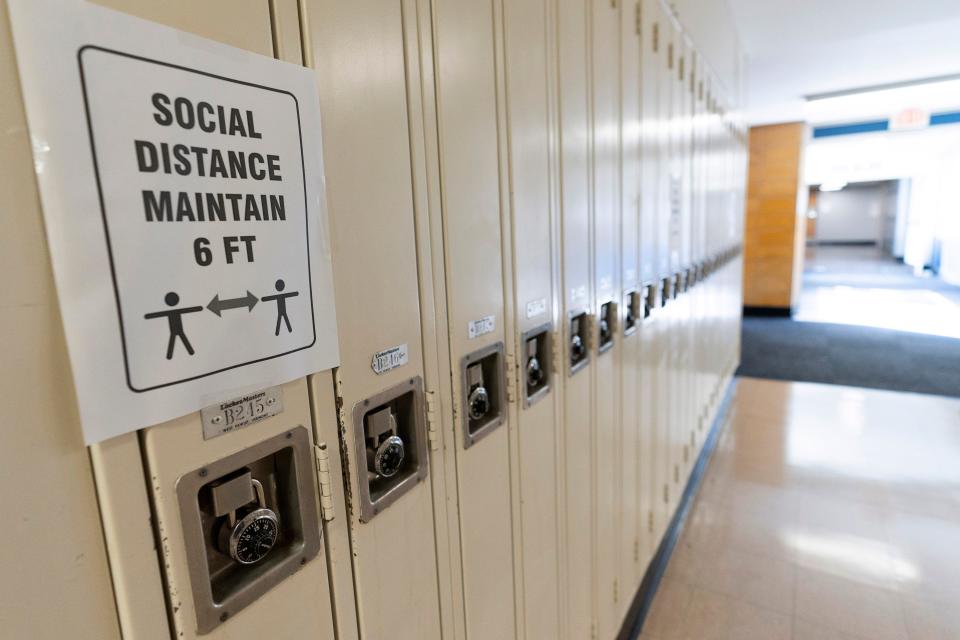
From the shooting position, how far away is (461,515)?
1.09 metres

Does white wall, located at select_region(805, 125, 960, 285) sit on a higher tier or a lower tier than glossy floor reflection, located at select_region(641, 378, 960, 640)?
higher

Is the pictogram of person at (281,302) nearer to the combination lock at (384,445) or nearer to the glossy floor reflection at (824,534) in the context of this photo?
the combination lock at (384,445)

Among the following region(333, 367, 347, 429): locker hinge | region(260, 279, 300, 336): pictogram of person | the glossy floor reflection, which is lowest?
the glossy floor reflection

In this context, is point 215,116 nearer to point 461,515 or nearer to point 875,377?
point 461,515

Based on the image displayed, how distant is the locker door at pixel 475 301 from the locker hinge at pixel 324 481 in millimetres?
319

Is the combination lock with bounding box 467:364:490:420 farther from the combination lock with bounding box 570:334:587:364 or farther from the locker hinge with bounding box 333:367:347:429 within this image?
the combination lock with bounding box 570:334:587:364

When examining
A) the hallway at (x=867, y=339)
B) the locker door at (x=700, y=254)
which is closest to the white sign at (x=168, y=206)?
the locker door at (x=700, y=254)

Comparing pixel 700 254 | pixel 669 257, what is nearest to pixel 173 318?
pixel 669 257

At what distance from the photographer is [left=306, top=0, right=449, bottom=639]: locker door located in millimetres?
759

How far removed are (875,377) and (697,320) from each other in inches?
144

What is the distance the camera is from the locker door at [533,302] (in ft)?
3.92

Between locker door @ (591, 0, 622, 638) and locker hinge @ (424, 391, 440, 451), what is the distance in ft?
2.81

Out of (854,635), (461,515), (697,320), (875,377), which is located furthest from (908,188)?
(461,515)

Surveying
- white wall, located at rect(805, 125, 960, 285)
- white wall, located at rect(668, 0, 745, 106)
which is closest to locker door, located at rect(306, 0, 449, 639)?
white wall, located at rect(668, 0, 745, 106)
